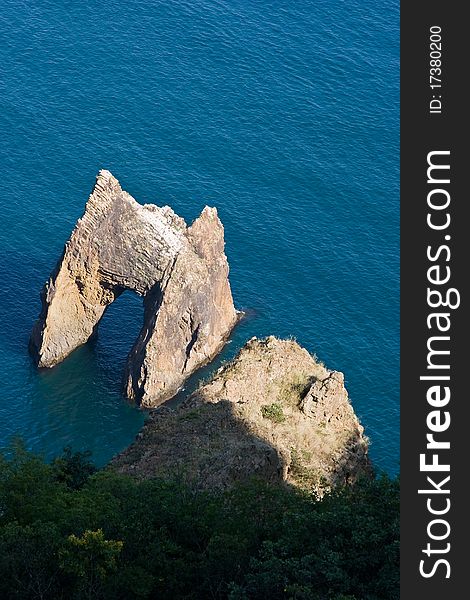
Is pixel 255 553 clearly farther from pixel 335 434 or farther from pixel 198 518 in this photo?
pixel 335 434

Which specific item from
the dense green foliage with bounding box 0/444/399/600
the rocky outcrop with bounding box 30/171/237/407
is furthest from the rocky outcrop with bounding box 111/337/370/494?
the rocky outcrop with bounding box 30/171/237/407

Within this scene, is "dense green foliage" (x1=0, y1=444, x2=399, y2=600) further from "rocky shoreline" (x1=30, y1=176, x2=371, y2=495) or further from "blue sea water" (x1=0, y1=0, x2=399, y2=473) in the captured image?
"blue sea water" (x1=0, y1=0, x2=399, y2=473)

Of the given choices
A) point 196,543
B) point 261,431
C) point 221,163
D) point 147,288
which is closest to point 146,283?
point 147,288

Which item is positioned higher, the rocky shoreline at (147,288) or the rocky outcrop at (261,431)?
the rocky shoreline at (147,288)

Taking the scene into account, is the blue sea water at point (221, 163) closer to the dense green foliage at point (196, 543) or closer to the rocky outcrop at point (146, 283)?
the rocky outcrop at point (146, 283)

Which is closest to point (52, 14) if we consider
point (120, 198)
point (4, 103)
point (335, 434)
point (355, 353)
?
point (4, 103)

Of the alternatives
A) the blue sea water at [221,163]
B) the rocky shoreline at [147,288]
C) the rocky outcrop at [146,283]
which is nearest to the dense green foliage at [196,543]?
the rocky shoreline at [147,288]
